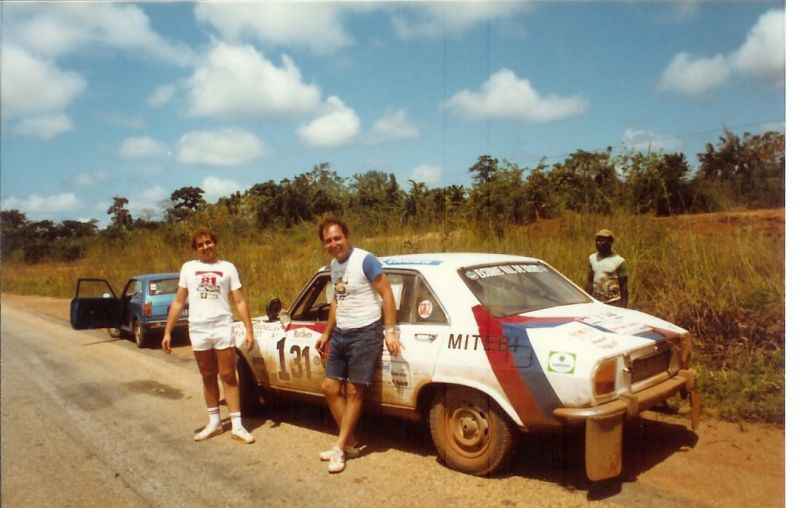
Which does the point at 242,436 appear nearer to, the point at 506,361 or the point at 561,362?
the point at 506,361

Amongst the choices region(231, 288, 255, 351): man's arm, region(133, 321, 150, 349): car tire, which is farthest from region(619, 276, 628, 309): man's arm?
region(133, 321, 150, 349): car tire

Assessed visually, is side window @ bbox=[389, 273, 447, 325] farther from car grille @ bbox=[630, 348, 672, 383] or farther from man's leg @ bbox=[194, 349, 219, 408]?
man's leg @ bbox=[194, 349, 219, 408]

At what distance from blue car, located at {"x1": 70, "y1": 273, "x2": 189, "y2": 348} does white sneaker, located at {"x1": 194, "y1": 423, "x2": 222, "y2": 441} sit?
255 inches

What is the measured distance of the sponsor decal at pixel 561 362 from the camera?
11.7ft

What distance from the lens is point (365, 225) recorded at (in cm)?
1370

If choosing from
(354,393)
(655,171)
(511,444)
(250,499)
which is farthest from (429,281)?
(655,171)

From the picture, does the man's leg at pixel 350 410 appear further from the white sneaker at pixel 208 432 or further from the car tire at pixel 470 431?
the white sneaker at pixel 208 432

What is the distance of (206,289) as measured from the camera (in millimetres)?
5230

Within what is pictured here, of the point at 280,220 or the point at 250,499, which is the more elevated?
the point at 280,220

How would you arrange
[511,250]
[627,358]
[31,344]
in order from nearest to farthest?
[627,358] < [511,250] < [31,344]

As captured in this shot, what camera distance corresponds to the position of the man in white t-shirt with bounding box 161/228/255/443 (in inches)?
206

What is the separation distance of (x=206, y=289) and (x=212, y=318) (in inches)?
10.4

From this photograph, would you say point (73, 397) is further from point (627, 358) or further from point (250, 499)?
point (627, 358)

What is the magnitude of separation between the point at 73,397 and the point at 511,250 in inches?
267
